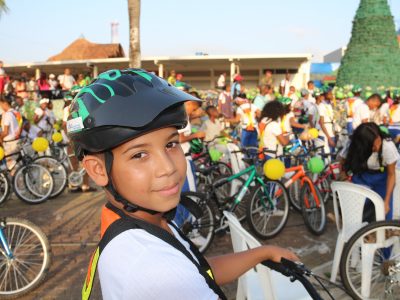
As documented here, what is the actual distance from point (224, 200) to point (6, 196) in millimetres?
4297

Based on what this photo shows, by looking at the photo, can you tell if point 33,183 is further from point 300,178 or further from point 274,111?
point 300,178

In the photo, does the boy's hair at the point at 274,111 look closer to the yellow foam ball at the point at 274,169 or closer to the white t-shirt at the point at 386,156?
the yellow foam ball at the point at 274,169

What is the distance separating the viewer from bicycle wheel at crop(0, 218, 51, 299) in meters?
3.86

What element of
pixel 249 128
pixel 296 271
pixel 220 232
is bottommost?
pixel 220 232

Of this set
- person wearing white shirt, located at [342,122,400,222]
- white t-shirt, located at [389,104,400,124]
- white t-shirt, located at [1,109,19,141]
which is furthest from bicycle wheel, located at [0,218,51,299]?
white t-shirt, located at [389,104,400,124]

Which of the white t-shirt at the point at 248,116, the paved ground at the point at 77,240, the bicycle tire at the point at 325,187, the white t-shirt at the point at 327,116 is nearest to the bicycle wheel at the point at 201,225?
the paved ground at the point at 77,240

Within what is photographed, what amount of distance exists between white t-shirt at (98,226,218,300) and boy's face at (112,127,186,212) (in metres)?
0.18

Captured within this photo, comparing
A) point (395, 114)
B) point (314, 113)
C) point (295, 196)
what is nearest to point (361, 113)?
point (395, 114)

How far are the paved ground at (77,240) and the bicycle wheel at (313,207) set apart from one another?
164mm

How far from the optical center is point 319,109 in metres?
10.7

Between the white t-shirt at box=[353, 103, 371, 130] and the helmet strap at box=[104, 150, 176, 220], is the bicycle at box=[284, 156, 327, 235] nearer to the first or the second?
the helmet strap at box=[104, 150, 176, 220]

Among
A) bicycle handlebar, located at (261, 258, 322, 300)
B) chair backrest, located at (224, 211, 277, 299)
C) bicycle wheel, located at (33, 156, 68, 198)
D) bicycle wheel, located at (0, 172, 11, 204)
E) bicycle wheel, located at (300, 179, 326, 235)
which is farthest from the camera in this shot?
bicycle wheel, located at (33, 156, 68, 198)

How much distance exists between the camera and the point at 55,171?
7688 millimetres

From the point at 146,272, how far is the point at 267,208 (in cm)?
459
